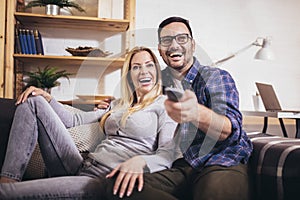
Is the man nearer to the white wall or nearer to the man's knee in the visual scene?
the man's knee

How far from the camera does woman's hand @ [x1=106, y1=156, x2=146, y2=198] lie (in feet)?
3.67

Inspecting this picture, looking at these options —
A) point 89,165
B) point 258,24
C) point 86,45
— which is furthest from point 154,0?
point 89,165

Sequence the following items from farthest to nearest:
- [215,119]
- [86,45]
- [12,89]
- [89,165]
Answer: [86,45] → [12,89] → [89,165] → [215,119]

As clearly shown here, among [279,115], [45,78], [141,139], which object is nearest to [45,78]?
[45,78]

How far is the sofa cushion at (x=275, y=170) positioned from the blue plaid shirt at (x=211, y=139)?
5 centimetres

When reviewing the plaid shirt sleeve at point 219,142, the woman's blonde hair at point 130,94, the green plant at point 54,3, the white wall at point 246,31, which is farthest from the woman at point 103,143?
the white wall at point 246,31

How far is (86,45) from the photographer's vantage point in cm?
297

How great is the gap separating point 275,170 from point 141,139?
19.1 inches

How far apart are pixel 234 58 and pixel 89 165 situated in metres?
2.09

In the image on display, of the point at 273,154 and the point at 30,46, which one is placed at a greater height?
the point at 30,46

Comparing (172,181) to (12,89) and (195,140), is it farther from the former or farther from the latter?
(12,89)

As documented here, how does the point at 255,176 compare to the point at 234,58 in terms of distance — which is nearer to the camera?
the point at 255,176

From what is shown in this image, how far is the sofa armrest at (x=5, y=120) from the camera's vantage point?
1.55 meters

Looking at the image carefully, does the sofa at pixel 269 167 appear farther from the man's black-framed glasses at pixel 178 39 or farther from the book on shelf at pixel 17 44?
the book on shelf at pixel 17 44
